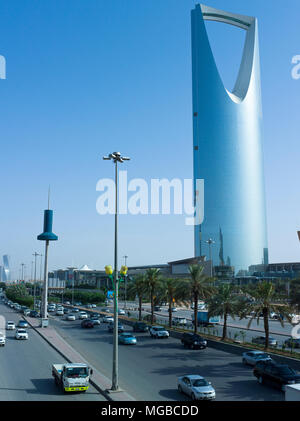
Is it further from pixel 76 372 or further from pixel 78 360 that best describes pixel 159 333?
pixel 76 372

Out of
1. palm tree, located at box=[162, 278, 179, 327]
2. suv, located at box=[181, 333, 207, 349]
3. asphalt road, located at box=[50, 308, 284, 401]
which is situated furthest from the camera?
palm tree, located at box=[162, 278, 179, 327]

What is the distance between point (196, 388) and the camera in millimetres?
19562

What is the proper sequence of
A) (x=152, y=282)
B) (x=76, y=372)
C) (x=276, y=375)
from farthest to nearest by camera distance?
(x=152, y=282), (x=276, y=375), (x=76, y=372)

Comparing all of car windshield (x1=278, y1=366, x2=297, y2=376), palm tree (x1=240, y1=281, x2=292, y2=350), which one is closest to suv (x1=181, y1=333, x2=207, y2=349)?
palm tree (x1=240, y1=281, x2=292, y2=350)

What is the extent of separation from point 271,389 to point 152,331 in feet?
78.9

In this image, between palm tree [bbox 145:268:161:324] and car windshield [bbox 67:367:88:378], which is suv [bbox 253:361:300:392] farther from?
palm tree [bbox 145:268:161:324]

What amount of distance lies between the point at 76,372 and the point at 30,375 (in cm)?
529

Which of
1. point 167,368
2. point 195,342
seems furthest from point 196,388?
point 195,342

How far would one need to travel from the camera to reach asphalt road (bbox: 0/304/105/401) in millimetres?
19516

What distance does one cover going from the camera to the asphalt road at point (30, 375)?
19.5m

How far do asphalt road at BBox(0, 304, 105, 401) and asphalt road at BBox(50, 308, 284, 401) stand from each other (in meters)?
2.66

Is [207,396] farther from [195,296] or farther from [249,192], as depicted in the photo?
[249,192]

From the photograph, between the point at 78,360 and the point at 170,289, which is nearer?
the point at 78,360
